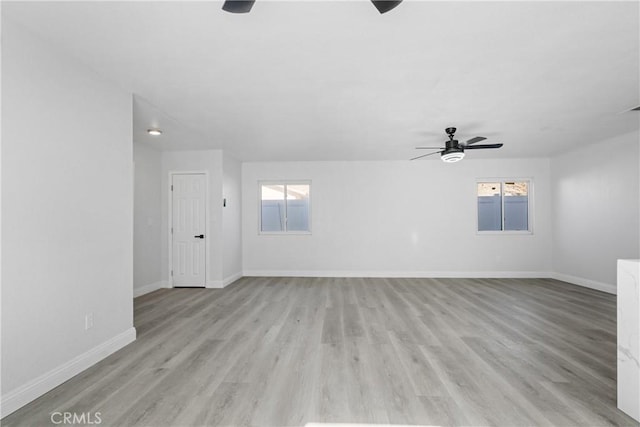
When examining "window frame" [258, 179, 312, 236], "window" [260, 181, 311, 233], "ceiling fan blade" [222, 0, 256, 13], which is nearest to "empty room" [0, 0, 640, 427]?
"ceiling fan blade" [222, 0, 256, 13]

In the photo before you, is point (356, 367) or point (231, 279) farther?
point (231, 279)

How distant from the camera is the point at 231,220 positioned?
618 cm

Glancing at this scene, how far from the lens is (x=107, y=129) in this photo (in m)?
2.82

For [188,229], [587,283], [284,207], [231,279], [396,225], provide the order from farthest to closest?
[284,207]
[396,225]
[231,279]
[188,229]
[587,283]

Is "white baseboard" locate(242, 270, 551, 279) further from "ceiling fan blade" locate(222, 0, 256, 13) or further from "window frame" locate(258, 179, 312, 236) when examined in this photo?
"ceiling fan blade" locate(222, 0, 256, 13)

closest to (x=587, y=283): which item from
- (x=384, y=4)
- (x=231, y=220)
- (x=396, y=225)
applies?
(x=396, y=225)

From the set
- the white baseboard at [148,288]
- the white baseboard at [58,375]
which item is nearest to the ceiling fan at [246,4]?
the white baseboard at [58,375]

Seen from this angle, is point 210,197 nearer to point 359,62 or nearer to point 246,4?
point 359,62

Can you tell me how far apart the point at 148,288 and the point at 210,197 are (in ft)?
6.56

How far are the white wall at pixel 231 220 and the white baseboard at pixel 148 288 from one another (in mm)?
1229

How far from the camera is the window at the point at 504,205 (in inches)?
268

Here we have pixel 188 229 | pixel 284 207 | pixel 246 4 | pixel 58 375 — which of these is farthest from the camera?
pixel 284 207

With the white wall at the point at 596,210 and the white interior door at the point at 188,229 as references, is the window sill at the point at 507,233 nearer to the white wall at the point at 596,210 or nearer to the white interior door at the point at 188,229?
the white wall at the point at 596,210

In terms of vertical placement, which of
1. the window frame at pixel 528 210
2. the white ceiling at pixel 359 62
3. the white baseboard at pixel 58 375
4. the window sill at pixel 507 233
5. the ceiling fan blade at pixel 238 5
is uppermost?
the white ceiling at pixel 359 62
